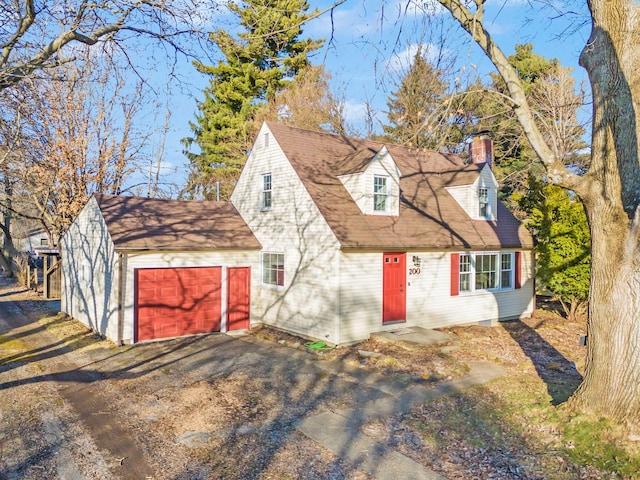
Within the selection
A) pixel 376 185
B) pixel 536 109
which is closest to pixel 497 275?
pixel 376 185

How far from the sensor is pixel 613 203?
6.28 meters

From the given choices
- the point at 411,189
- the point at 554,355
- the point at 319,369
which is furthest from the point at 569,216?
the point at 319,369

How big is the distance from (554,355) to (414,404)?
5263mm

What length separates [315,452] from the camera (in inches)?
237

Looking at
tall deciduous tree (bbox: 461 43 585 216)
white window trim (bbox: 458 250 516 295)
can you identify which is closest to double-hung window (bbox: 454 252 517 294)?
white window trim (bbox: 458 250 516 295)

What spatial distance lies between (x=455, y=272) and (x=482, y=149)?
6.91 m

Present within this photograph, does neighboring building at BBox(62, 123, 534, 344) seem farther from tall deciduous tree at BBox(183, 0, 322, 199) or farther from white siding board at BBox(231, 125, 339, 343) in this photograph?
Result: tall deciduous tree at BBox(183, 0, 322, 199)

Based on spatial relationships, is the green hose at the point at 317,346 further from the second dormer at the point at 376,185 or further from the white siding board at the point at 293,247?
the second dormer at the point at 376,185

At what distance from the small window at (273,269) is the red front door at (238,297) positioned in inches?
22.7

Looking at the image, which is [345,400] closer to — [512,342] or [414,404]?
[414,404]

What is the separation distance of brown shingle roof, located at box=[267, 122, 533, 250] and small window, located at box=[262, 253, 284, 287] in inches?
107

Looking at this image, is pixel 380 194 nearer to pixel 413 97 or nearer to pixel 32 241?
Answer: pixel 413 97

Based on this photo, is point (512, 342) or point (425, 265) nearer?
point (512, 342)

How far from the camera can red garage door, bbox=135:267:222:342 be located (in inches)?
495
